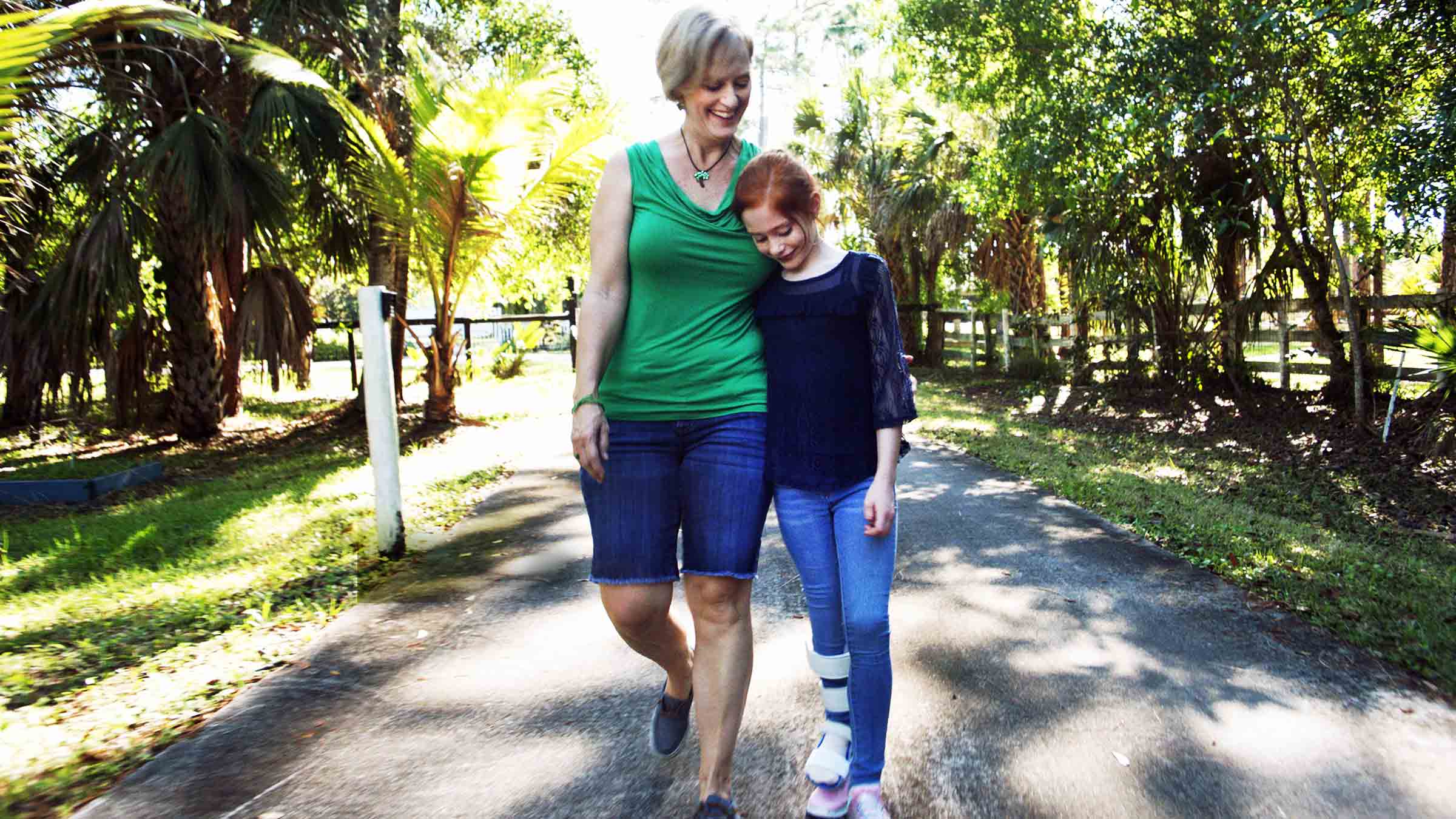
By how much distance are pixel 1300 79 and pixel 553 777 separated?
10.3 meters

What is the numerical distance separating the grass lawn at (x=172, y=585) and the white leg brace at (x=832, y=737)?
200cm

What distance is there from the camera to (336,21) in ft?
34.8

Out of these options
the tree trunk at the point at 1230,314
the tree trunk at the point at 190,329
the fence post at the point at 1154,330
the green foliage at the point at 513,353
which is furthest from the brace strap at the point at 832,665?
Result: the green foliage at the point at 513,353

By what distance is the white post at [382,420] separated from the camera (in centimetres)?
534

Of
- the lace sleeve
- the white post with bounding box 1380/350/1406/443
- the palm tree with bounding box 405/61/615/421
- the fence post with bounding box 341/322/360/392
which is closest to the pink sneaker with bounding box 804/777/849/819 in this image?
the lace sleeve

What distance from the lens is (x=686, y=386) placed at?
7.99ft

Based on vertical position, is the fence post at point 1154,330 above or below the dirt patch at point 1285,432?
above

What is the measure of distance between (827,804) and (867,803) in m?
0.11

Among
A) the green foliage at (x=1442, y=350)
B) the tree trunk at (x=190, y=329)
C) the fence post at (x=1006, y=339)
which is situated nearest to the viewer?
the green foliage at (x=1442, y=350)

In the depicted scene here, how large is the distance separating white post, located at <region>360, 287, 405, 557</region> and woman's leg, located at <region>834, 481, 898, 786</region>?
3584 millimetres

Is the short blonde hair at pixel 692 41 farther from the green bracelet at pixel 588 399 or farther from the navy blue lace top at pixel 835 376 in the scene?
the green bracelet at pixel 588 399

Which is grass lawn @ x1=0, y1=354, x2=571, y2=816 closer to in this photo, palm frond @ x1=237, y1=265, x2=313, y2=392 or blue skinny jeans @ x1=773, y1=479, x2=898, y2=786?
palm frond @ x1=237, y1=265, x2=313, y2=392

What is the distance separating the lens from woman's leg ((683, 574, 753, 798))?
241cm

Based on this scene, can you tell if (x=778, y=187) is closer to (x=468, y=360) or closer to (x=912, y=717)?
(x=912, y=717)
